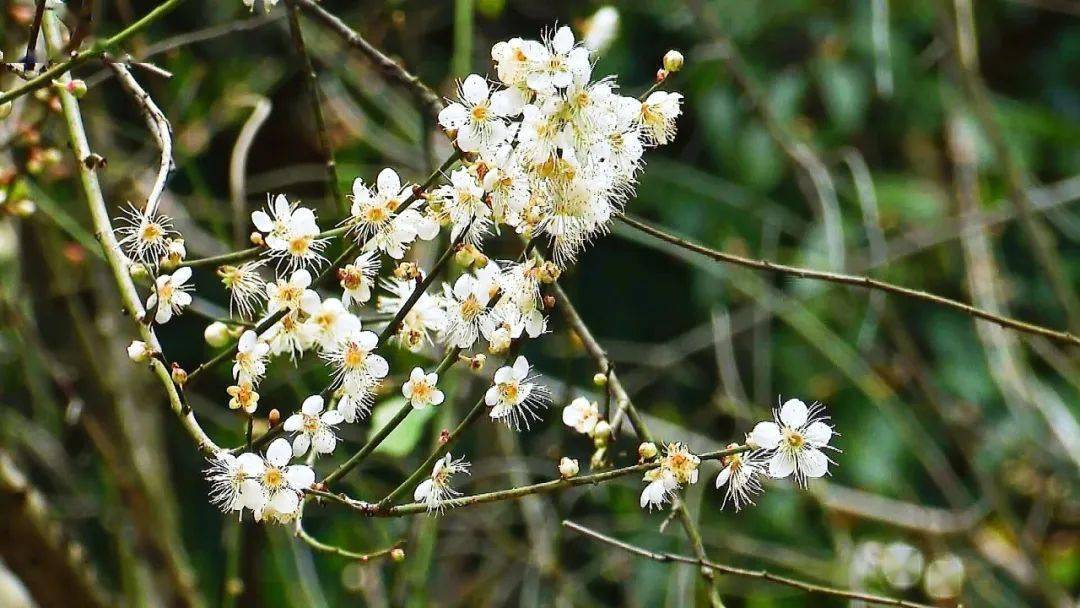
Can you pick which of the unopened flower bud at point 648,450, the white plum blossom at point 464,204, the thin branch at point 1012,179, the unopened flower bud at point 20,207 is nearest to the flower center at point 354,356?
the white plum blossom at point 464,204

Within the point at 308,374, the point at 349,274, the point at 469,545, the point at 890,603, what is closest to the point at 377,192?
the point at 349,274

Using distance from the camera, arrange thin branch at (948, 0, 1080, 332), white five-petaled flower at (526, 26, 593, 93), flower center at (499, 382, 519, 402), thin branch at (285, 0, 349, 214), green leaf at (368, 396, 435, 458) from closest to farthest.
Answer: white five-petaled flower at (526, 26, 593, 93) → flower center at (499, 382, 519, 402) → thin branch at (285, 0, 349, 214) → green leaf at (368, 396, 435, 458) → thin branch at (948, 0, 1080, 332)

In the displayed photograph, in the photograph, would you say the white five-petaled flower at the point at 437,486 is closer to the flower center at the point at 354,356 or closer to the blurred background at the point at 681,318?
the flower center at the point at 354,356

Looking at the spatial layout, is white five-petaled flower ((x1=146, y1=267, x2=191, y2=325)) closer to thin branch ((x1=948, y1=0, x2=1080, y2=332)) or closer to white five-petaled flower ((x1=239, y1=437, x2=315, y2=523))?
white five-petaled flower ((x1=239, y1=437, x2=315, y2=523))

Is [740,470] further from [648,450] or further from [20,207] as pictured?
[20,207]

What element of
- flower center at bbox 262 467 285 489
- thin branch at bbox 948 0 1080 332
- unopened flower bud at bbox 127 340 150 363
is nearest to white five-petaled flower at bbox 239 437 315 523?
flower center at bbox 262 467 285 489
